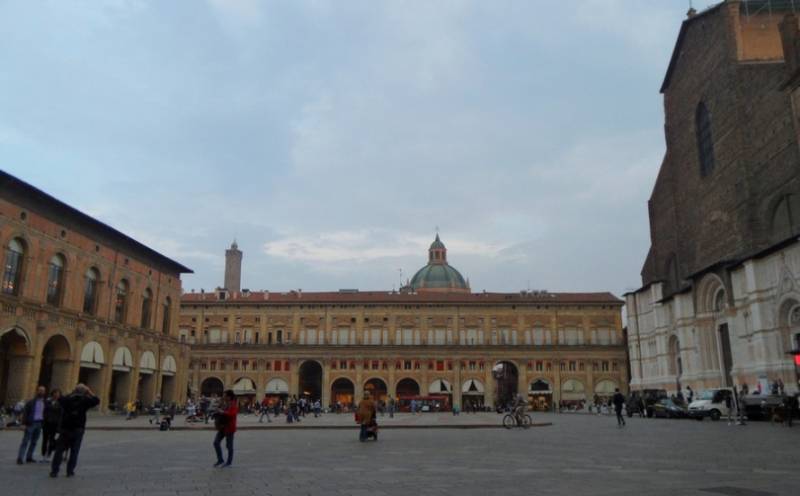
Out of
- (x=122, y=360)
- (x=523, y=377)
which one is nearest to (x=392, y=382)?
(x=523, y=377)

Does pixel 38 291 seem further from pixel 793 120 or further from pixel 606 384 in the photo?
pixel 606 384

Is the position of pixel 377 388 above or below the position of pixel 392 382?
below

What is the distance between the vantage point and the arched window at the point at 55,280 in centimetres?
3759

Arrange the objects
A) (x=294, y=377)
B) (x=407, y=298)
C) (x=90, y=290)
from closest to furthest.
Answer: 1. (x=90, y=290)
2. (x=294, y=377)
3. (x=407, y=298)

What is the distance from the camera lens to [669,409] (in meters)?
36.7

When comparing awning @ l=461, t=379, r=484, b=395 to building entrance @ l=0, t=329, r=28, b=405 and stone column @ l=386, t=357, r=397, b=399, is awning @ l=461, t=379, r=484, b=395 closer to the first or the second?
stone column @ l=386, t=357, r=397, b=399

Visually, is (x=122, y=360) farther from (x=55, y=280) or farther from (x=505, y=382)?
(x=505, y=382)

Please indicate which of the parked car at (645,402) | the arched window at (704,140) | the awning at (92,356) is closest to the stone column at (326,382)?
the awning at (92,356)

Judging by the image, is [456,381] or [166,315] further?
[456,381]

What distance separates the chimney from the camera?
34.7 meters

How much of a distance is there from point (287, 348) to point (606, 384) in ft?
124

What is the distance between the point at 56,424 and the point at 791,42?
128 feet

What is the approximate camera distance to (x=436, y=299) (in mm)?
79375

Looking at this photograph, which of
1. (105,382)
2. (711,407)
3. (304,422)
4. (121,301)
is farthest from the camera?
(121,301)
